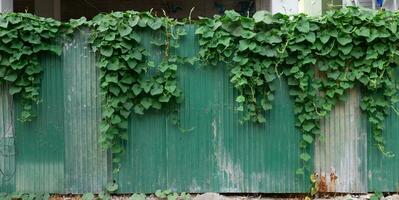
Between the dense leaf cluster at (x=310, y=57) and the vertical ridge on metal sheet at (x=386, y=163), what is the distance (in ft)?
0.43

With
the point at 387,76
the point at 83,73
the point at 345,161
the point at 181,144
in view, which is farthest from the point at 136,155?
the point at 387,76

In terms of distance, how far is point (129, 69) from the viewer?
5.35m

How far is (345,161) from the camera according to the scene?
5566mm

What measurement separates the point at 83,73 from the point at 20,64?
75 centimetres

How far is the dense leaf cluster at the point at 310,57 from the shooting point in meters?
5.30

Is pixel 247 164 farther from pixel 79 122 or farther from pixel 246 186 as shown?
pixel 79 122

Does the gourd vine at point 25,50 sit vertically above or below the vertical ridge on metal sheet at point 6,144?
above

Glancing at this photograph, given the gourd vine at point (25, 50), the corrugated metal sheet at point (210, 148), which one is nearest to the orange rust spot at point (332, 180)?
the corrugated metal sheet at point (210, 148)

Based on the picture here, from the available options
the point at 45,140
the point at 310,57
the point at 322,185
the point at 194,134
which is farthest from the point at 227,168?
the point at 45,140

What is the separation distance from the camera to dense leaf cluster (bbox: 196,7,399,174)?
17.4ft

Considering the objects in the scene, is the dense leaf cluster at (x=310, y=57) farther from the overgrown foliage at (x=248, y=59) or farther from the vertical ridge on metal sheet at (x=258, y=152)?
the vertical ridge on metal sheet at (x=258, y=152)

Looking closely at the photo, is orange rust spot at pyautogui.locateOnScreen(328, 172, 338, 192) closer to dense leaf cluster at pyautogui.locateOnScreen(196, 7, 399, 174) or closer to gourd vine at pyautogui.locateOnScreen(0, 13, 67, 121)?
dense leaf cluster at pyautogui.locateOnScreen(196, 7, 399, 174)

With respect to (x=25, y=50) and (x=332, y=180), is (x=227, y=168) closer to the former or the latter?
(x=332, y=180)

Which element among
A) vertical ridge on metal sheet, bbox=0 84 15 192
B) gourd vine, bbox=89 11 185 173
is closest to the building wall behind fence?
vertical ridge on metal sheet, bbox=0 84 15 192
